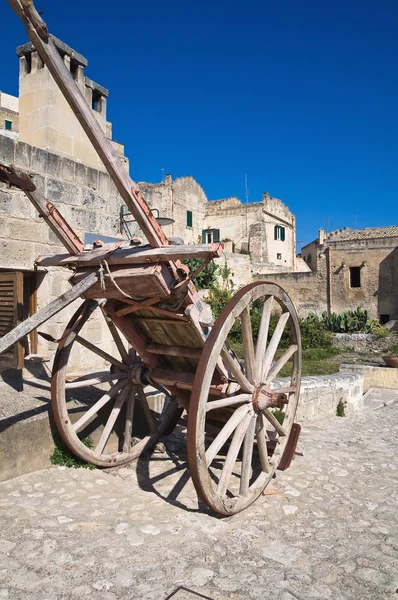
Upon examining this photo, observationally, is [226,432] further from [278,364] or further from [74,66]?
[74,66]

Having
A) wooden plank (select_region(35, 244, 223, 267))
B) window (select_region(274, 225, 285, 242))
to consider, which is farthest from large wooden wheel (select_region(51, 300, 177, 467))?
window (select_region(274, 225, 285, 242))

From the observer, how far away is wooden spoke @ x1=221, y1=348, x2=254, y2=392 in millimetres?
3264

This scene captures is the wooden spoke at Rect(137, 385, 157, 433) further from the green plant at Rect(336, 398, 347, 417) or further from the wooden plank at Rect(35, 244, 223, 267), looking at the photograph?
the green plant at Rect(336, 398, 347, 417)

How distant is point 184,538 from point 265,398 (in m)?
1.27

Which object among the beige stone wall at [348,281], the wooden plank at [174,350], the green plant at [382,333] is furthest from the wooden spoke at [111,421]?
the beige stone wall at [348,281]

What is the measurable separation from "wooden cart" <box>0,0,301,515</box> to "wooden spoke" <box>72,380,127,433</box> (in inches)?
0.5

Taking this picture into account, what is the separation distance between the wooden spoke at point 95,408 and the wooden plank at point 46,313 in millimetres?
1243

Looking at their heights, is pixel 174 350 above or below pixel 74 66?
below

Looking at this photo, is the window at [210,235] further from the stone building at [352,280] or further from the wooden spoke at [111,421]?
the wooden spoke at [111,421]

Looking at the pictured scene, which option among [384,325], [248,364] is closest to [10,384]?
[248,364]

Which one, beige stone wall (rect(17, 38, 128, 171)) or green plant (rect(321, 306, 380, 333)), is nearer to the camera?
beige stone wall (rect(17, 38, 128, 171))

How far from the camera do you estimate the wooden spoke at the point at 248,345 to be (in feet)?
11.3

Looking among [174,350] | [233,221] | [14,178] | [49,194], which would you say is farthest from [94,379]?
[233,221]

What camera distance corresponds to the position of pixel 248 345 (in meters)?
3.59
